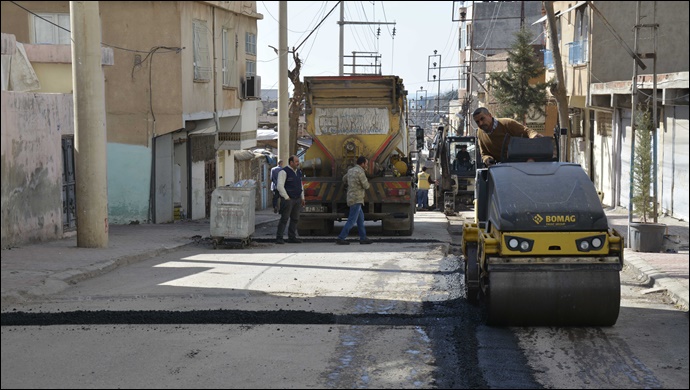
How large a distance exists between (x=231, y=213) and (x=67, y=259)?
410 centimetres

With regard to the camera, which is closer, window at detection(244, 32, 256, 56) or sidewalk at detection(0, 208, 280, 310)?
sidewalk at detection(0, 208, 280, 310)

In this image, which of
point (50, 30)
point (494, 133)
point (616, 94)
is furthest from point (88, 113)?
point (616, 94)

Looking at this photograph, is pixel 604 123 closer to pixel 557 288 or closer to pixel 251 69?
pixel 251 69

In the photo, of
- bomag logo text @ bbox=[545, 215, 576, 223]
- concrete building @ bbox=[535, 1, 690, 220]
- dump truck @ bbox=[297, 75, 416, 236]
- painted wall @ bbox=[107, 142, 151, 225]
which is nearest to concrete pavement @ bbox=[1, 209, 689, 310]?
bomag logo text @ bbox=[545, 215, 576, 223]

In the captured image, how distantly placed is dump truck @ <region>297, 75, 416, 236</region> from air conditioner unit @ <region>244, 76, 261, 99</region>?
1157cm

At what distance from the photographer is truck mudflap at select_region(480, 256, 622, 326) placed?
8.95 m

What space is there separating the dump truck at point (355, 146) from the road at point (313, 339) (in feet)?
24.9

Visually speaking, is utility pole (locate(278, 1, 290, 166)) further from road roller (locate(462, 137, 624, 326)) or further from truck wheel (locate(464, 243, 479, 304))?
road roller (locate(462, 137, 624, 326))

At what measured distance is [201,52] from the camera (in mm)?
26594

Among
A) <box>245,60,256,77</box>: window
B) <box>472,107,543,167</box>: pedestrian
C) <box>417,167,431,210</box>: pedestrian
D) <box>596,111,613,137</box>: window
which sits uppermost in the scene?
<box>245,60,256,77</box>: window

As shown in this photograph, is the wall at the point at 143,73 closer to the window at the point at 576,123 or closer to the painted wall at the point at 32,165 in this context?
the painted wall at the point at 32,165

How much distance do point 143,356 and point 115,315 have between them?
1758mm

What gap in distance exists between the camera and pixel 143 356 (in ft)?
25.8

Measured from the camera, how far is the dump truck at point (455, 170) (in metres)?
31.5
